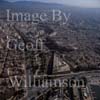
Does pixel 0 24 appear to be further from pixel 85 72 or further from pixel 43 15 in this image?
pixel 85 72

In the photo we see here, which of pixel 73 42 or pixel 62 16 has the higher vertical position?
pixel 62 16

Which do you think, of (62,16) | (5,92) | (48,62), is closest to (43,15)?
(62,16)

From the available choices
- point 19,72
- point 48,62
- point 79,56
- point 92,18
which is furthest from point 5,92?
point 92,18

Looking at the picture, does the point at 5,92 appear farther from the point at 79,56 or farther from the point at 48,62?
the point at 79,56

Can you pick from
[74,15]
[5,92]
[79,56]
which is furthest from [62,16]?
[5,92]

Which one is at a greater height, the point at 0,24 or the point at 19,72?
the point at 0,24

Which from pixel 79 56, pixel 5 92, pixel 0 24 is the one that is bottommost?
pixel 5 92
